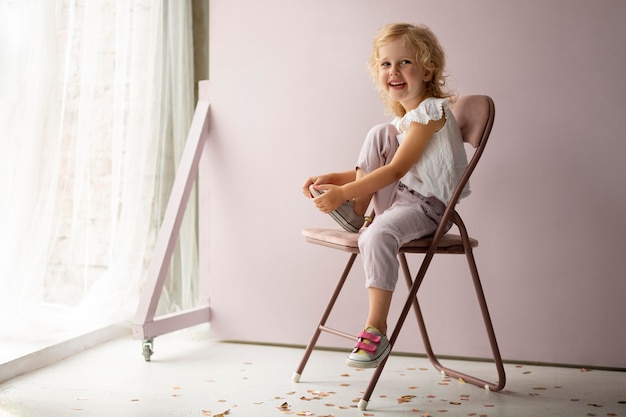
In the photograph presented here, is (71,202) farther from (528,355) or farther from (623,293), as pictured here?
(623,293)

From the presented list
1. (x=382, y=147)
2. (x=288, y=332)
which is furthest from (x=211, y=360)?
(x=382, y=147)

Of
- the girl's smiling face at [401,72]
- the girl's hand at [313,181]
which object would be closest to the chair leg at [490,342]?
Answer: the girl's hand at [313,181]

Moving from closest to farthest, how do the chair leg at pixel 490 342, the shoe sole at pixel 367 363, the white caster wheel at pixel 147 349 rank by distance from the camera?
the shoe sole at pixel 367 363, the chair leg at pixel 490 342, the white caster wheel at pixel 147 349

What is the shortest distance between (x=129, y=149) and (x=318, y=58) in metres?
0.91

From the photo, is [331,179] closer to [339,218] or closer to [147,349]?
[339,218]

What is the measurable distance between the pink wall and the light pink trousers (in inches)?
21.2

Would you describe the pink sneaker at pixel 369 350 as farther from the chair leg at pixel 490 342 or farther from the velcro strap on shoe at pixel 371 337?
the chair leg at pixel 490 342

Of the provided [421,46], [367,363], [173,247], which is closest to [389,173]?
[421,46]

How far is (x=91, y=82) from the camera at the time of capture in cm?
307

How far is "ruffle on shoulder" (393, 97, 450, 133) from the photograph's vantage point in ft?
7.73

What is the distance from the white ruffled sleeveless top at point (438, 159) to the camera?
2383 millimetres

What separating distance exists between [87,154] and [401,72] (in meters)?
1.35

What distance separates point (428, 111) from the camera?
2.37m

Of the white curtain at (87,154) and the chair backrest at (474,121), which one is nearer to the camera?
the chair backrest at (474,121)
